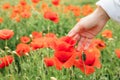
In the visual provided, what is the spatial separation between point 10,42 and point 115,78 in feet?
4.65

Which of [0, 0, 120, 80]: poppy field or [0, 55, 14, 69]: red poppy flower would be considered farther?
[0, 55, 14, 69]: red poppy flower

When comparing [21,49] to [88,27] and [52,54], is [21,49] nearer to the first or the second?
[52,54]

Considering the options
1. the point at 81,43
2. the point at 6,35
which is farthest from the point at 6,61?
the point at 81,43

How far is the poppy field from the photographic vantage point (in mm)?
2273

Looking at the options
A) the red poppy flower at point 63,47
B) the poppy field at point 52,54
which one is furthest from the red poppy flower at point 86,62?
the red poppy flower at point 63,47

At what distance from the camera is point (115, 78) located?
3.08 meters

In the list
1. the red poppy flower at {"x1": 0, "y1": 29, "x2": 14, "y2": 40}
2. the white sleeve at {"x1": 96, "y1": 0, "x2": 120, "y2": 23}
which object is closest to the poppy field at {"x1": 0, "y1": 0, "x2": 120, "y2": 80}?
the red poppy flower at {"x1": 0, "y1": 29, "x2": 14, "y2": 40}

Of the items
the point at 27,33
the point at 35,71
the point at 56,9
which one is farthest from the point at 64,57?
the point at 56,9

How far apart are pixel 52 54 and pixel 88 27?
752mm

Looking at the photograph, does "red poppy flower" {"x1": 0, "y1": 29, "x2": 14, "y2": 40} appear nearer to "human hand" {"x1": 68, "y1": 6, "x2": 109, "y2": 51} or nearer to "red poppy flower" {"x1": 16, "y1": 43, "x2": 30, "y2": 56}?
"red poppy flower" {"x1": 16, "y1": 43, "x2": 30, "y2": 56}

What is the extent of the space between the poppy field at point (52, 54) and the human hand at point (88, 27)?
6cm

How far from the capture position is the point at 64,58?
7.17ft

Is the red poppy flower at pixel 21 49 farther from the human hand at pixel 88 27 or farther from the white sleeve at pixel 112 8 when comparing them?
the white sleeve at pixel 112 8

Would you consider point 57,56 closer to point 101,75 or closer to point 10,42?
point 101,75
